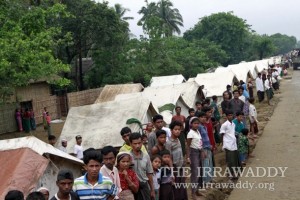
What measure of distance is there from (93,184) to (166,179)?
6.41ft

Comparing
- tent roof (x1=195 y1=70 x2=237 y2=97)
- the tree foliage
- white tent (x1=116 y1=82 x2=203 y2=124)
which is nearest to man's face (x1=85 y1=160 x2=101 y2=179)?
the tree foliage

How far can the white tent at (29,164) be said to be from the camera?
20.9 ft

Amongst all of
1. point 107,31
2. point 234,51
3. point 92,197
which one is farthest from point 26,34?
point 234,51

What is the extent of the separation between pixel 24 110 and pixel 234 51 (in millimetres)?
36962

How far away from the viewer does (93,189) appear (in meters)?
3.87

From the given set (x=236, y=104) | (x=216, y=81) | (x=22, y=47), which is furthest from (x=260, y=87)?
(x=22, y=47)

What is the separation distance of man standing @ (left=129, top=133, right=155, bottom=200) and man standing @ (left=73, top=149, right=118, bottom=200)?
43.5 inches

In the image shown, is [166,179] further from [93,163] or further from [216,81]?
[216,81]

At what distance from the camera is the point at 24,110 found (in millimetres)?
19219

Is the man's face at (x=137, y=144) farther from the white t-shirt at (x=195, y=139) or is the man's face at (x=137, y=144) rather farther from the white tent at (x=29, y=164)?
the white tent at (x=29, y=164)

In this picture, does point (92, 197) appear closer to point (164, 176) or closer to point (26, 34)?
point (164, 176)

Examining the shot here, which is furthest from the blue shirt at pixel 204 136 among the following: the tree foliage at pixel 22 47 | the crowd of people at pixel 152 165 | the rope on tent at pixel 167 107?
the rope on tent at pixel 167 107

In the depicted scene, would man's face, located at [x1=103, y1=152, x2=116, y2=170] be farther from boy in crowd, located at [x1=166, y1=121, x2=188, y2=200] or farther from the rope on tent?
the rope on tent

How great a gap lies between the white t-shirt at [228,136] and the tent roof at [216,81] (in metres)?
12.8
